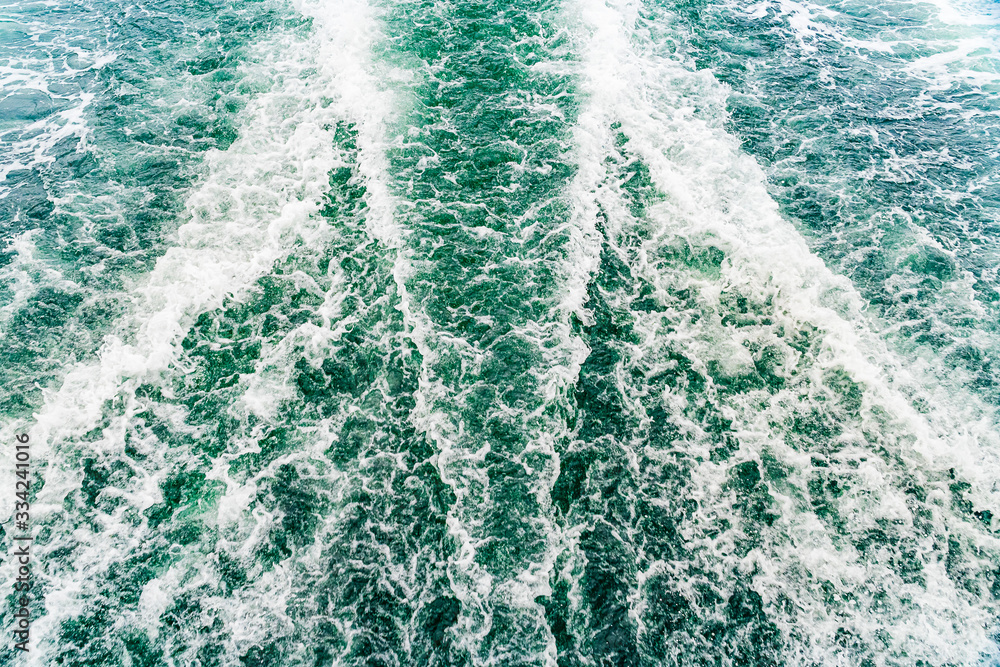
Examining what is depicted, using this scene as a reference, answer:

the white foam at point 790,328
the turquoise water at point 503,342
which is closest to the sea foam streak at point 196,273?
the turquoise water at point 503,342

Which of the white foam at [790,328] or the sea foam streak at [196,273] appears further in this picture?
the sea foam streak at [196,273]

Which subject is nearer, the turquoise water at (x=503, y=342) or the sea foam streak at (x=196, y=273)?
the turquoise water at (x=503, y=342)

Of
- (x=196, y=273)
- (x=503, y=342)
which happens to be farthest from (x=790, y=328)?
(x=196, y=273)

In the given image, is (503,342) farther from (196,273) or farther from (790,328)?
(196,273)

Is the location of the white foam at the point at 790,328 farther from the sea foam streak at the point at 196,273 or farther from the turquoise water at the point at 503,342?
the sea foam streak at the point at 196,273

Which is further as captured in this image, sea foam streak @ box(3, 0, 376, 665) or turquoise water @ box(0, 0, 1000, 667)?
sea foam streak @ box(3, 0, 376, 665)

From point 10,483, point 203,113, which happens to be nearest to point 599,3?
point 203,113

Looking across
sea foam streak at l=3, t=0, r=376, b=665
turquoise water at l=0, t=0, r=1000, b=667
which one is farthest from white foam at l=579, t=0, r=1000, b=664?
sea foam streak at l=3, t=0, r=376, b=665

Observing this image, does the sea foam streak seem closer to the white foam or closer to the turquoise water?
the turquoise water
